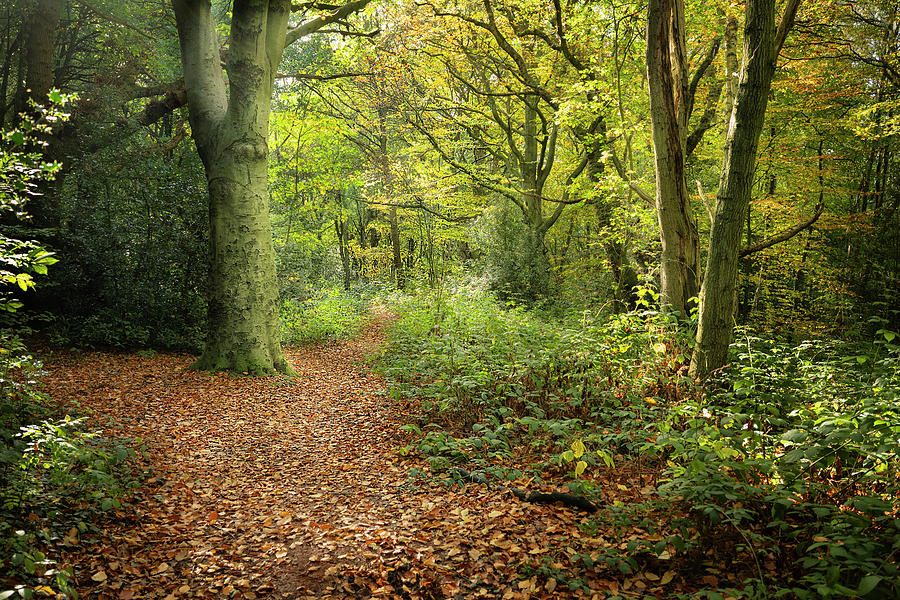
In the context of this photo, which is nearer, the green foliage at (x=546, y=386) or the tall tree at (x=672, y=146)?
the green foliage at (x=546, y=386)

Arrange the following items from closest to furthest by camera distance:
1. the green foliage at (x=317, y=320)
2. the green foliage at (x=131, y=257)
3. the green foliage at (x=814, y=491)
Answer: the green foliage at (x=814, y=491)
the green foliage at (x=131, y=257)
the green foliage at (x=317, y=320)

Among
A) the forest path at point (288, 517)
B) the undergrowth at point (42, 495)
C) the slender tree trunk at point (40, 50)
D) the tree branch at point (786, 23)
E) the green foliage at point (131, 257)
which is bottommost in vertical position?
the forest path at point (288, 517)

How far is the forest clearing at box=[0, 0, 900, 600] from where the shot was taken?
2879mm

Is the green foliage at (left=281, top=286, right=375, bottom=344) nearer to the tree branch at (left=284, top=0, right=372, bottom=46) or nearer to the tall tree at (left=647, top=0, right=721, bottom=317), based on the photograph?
the tree branch at (left=284, top=0, right=372, bottom=46)

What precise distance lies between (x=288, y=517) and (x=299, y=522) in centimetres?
14

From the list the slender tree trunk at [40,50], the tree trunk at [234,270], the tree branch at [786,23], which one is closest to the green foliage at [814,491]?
Answer: the tree branch at [786,23]

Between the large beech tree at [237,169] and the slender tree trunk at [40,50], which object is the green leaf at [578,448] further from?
the slender tree trunk at [40,50]

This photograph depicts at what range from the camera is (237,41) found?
7.79 m

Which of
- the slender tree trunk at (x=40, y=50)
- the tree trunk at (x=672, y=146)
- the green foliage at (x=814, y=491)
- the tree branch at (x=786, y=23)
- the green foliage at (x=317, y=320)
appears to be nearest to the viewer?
the green foliage at (x=814, y=491)

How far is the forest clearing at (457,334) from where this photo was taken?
2879 millimetres

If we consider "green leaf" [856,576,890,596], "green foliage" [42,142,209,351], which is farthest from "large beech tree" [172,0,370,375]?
"green leaf" [856,576,890,596]

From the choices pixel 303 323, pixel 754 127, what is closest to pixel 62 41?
pixel 303 323

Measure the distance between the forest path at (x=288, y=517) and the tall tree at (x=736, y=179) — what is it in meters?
2.65

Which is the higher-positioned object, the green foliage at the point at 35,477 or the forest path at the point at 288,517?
the green foliage at the point at 35,477
